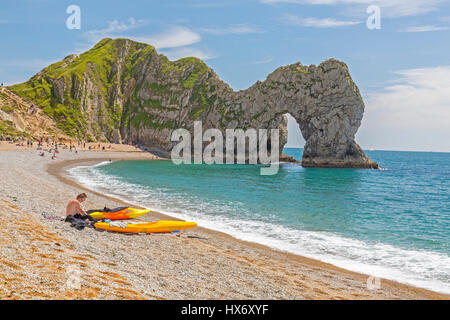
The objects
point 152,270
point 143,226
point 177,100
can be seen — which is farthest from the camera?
point 177,100

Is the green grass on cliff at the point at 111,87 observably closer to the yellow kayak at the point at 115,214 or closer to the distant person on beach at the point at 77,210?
the yellow kayak at the point at 115,214

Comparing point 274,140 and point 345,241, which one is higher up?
point 274,140

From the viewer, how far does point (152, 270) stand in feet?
29.7

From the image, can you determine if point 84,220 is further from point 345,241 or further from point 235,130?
point 235,130

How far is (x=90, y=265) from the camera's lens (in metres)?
8.20

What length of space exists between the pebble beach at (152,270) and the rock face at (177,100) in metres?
77.8

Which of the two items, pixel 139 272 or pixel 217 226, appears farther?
pixel 217 226

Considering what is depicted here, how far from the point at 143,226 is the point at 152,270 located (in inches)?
237

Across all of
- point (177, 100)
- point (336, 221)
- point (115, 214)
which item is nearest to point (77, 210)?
point (115, 214)

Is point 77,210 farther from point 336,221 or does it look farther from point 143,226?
point 336,221

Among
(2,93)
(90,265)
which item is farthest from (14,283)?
(2,93)

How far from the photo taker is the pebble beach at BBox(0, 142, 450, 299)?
262 inches

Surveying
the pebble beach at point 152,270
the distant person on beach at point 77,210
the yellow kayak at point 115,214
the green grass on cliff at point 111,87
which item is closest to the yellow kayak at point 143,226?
the pebble beach at point 152,270

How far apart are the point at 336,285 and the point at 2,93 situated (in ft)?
403
